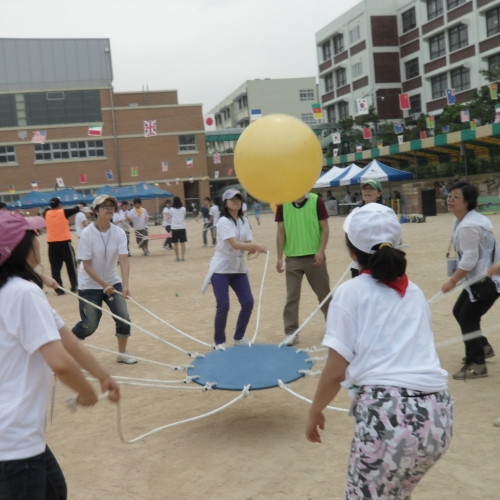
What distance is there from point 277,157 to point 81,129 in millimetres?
50785

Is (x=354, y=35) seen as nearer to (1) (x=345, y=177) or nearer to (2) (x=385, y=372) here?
(1) (x=345, y=177)

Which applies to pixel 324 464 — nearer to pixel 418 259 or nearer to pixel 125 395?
pixel 125 395

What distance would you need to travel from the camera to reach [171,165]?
53000 millimetres

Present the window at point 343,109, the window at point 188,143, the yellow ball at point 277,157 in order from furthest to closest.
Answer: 1. the window at point 343,109
2. the window at point 188,143
3. the yellow ball at point 277,157

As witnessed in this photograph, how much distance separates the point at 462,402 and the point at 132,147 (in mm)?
50562

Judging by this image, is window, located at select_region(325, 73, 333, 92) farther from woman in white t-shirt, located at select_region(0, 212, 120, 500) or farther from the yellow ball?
woman in white t-shirt, located at select_region(0, 212, 120, 500)

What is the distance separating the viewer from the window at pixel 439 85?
48.5 m

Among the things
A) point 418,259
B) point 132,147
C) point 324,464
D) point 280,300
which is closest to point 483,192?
point 418,259

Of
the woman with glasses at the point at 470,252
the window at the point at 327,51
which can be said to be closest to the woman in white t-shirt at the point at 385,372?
the woman with glasses at the point at 470,252

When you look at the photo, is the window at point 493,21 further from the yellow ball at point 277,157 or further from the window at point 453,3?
the yellow ball at point 277,157

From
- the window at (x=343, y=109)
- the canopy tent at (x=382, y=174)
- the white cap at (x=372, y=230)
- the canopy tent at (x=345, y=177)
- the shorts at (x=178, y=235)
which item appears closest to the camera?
the white cap at (x=372, y=230)

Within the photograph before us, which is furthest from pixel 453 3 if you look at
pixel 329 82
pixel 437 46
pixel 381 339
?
pixel 381 339

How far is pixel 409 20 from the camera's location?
52.0m

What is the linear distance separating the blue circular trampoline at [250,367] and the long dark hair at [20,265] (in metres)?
2.36
